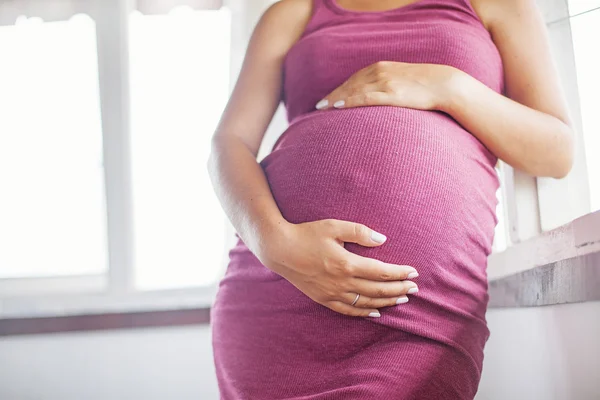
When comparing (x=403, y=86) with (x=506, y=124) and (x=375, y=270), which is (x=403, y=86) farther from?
(x=375, y=270)

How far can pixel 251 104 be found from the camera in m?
0.93

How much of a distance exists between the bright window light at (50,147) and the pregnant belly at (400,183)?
4.39 ft

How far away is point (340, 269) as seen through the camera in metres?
0.63

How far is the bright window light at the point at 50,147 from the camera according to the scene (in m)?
1.90

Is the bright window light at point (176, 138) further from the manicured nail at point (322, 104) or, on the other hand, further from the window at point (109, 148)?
the manicured nail at point (322, 104)

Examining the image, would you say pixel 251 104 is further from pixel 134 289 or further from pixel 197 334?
pixel 134 289

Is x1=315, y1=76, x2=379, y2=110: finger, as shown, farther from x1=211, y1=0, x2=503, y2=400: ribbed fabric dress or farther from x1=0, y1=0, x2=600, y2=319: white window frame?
x1=0, y1=0, x2=600, y2=319: white window frame

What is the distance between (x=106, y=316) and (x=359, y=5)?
1.26 meters

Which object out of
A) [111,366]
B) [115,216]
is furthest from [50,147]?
[111,366]

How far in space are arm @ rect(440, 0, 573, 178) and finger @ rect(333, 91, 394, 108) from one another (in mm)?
78

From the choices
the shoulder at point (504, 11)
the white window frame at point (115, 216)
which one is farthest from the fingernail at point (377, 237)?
the white window frame at point (115, 216)

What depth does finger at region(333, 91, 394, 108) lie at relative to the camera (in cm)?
76

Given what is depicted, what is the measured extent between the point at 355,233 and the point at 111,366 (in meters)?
1.29

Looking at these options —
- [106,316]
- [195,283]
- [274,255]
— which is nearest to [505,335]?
[274,255]
